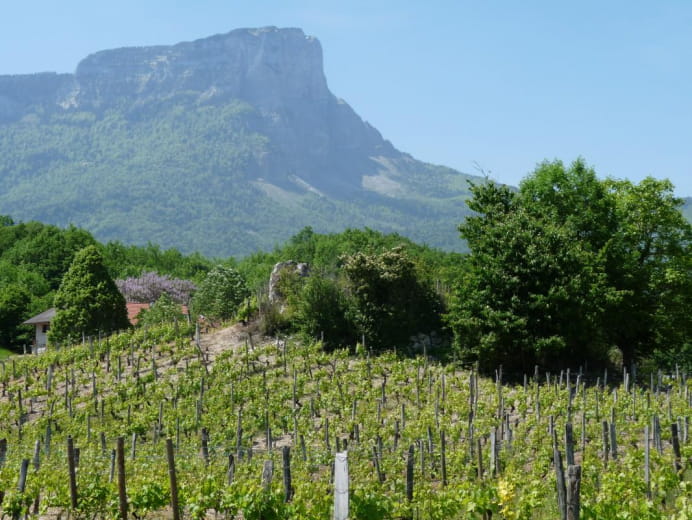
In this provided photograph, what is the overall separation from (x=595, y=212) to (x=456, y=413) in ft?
46.0

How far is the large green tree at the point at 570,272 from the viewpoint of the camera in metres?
29.0

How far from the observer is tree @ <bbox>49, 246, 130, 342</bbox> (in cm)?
3922

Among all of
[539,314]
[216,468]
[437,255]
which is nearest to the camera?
[216,468]

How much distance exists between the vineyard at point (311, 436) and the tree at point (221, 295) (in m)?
7.10

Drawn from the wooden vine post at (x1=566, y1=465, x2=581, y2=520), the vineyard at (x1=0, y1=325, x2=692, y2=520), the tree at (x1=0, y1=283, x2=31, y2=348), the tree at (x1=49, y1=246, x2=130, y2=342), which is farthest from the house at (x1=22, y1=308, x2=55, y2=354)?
the wooden vine post at (x1=566, y1=465, x2=581, y2=520)

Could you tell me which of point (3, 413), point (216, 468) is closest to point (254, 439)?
point (216, 468)

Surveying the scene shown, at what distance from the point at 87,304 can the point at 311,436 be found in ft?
70.5

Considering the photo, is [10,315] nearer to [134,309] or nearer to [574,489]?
[134,309]

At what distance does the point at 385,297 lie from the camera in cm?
3331

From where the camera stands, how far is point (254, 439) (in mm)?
23500

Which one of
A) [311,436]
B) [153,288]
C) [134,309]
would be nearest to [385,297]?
[311,436]

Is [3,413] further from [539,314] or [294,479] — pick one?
[539,314]

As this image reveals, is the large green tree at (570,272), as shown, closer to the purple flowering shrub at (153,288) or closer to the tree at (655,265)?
the tree at (655,265)

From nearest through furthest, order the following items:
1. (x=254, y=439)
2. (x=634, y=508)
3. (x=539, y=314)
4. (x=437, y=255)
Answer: (x=634, y=508) → (x=254, y=439) → (x=539, y=314) → (x=437, y=255)
